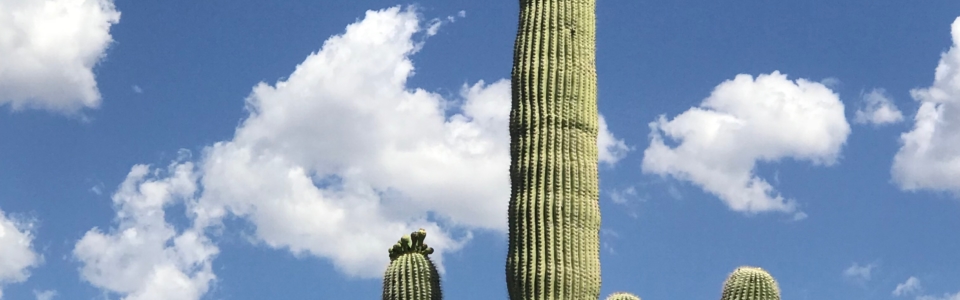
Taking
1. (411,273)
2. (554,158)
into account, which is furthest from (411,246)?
(554,158)

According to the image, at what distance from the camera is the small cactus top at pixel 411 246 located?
440 inches

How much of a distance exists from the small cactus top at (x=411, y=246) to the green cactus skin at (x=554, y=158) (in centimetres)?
134

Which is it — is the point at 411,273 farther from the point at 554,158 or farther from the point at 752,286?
the point at 752,286

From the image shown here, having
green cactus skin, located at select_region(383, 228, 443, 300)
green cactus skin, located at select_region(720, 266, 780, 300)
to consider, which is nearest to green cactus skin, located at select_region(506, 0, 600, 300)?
green cactus skin, located at select_region(383, 228, 443, 300)

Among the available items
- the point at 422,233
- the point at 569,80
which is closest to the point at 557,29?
the point at 569,80

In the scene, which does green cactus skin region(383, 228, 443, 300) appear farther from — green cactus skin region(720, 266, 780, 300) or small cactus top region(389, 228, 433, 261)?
green cactus skin region(720, 266, 780, 300)

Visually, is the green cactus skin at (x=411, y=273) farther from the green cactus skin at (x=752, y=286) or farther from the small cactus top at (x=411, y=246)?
the green cactus skin at (x=752, y=286)

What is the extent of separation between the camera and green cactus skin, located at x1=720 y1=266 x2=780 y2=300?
1075 cm

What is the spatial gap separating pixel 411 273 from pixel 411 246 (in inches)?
15.2

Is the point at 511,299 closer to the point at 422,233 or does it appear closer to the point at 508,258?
the point at 508,258

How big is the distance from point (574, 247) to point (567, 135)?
0.90 m

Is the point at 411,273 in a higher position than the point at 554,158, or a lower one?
lower

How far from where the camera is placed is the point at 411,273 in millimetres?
10859

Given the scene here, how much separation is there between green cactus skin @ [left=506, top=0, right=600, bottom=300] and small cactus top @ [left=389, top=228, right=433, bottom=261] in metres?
1.34
